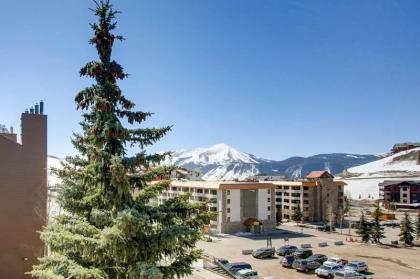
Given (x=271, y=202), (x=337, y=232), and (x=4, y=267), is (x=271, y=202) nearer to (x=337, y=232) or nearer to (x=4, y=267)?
(x=337, y=232)

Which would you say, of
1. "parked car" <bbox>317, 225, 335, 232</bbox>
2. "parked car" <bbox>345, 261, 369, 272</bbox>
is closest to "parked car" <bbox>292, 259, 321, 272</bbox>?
"parked car" <bbox>345, 261, 369, 272</bbox>

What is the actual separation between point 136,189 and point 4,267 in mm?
12875

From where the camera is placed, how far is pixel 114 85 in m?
11.5

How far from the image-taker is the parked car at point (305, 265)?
144 ft

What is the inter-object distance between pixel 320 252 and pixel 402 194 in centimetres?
9648

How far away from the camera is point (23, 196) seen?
21.2m

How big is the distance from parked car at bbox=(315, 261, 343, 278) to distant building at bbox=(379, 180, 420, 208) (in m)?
101

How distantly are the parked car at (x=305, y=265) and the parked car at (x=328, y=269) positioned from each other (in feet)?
4.69

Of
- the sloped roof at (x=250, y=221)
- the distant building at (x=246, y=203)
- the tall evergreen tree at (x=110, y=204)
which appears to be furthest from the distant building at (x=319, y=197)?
the tall evergreen tree at (x=110, y=204)

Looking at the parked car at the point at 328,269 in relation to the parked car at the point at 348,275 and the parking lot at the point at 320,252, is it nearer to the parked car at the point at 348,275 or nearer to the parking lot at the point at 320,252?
the parking lot at the point at 320,252

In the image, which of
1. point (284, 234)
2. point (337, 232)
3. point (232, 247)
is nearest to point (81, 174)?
point (232, 247)

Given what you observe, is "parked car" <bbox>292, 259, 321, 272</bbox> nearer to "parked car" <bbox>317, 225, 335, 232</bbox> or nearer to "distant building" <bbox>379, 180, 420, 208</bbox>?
"parked car" <bbox>317, 225, 335, 232</bbox>

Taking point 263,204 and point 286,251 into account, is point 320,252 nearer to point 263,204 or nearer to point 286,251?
point 286,251

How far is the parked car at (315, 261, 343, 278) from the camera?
135ft
